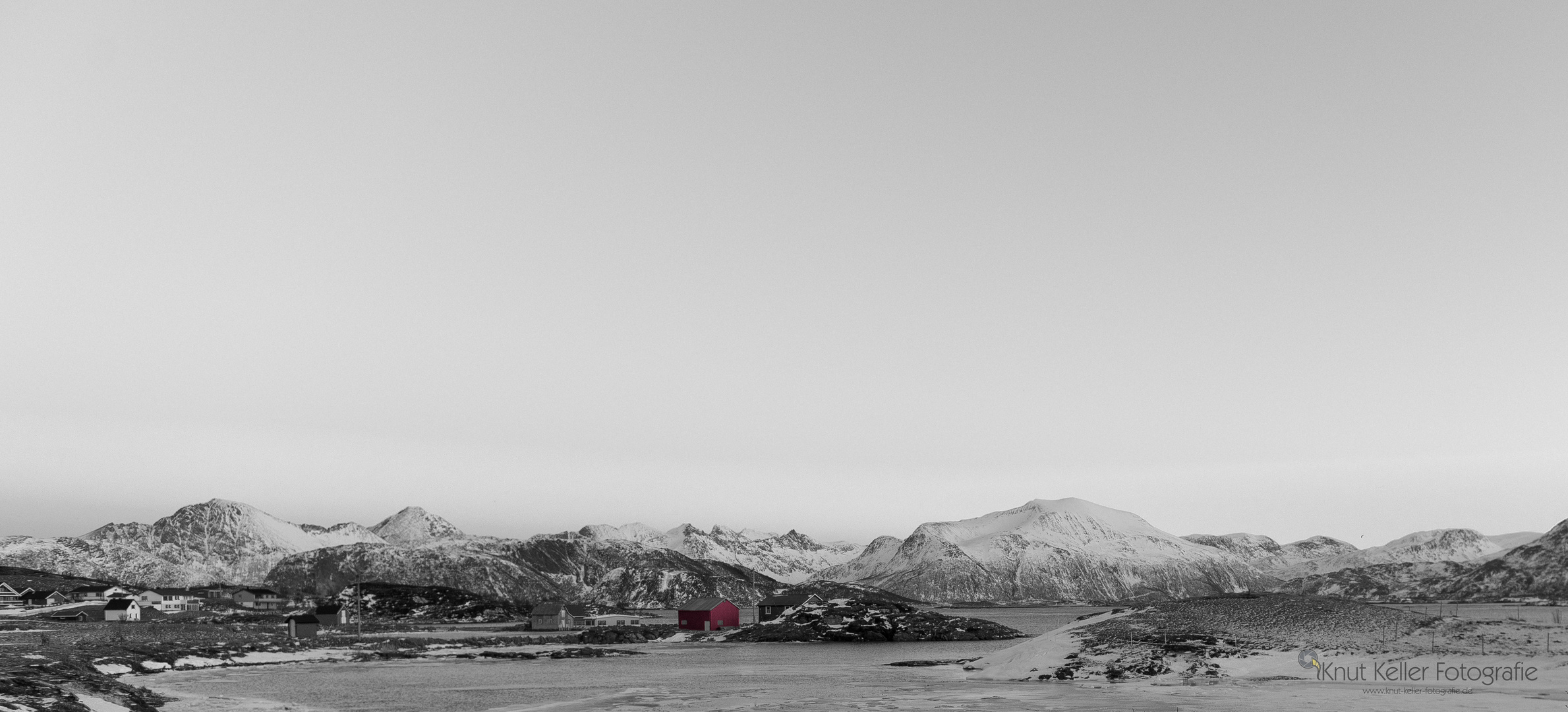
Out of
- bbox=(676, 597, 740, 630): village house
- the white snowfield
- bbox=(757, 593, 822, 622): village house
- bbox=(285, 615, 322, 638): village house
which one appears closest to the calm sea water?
the white snowfield

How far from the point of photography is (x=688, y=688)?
5759cm

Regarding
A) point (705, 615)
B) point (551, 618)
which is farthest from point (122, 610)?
point (705, 615)

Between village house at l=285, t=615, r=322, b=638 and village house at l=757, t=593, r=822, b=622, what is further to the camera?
village house at l=757, t=593, r=822, b=622

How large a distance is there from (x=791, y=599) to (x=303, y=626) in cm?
5815

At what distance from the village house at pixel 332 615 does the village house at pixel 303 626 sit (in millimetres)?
26386

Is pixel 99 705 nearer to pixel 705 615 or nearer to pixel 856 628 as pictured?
pixel 856 628

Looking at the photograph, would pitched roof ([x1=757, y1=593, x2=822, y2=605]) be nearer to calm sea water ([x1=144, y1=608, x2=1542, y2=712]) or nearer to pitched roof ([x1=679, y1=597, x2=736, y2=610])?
pitched roof ([x1=679, y1=597, x2=736, y2=610])

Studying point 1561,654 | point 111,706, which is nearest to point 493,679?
point 111,706

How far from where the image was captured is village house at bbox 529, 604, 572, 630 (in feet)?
510

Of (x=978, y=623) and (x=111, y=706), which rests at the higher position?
(x=111, y=706)

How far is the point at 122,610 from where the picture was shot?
170625mm

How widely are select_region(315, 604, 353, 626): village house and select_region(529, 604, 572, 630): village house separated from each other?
87.9 ft

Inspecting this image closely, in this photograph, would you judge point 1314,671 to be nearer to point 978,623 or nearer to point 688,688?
point 688,688

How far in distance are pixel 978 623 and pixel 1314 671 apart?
9090 cm
